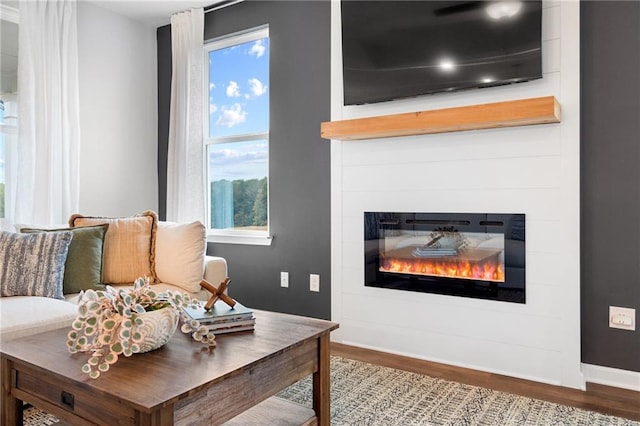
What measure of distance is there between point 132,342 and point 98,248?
1.48 meters

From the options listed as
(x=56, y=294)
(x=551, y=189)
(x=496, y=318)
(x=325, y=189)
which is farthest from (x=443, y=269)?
(x=56, y=294)

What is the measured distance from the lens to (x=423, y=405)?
2148 mm

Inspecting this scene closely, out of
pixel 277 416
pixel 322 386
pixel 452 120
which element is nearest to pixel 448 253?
pixel 452 120

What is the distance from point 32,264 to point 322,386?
169 centimetres

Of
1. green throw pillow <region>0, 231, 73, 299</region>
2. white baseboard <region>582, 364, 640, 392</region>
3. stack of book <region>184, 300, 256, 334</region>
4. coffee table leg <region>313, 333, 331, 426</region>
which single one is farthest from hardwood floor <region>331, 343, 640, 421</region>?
green throw pillow <region>0, 231, 73, 299</region>

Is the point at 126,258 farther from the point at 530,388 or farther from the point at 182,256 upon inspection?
the point at 530,388

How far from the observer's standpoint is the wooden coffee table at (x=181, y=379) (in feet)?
3.98

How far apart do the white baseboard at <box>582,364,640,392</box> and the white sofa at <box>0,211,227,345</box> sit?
Answer: 2.16 meters

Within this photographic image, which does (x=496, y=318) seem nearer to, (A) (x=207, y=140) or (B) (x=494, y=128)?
(B) (x=494, y=128)

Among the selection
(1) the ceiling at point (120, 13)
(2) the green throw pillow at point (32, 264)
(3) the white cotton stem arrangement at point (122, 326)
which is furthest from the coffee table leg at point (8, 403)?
(1) the ceiling at point (120, 13)

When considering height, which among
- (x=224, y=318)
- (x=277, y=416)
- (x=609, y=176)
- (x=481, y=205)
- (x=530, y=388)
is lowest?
(x=530, y=388)

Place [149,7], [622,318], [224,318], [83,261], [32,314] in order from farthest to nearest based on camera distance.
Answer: [149,7] → [83,261] → [622,318] → [32,314] → [224,318]

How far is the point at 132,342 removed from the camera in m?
1.39

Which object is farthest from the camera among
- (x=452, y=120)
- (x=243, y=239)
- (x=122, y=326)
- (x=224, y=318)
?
(x=243, y=239)
